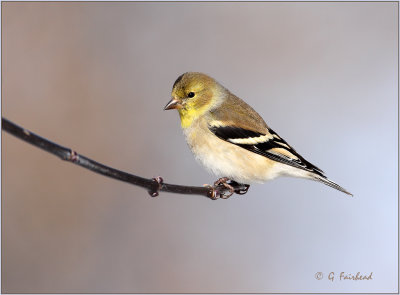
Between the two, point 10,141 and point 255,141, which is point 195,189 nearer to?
point 255,141

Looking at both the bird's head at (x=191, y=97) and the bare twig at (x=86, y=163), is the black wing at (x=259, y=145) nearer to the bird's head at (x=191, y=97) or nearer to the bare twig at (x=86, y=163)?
the bird's head at (x=191, y=97)

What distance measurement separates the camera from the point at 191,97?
101 inches

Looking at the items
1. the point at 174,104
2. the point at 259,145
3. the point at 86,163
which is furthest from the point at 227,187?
the point at 86,163

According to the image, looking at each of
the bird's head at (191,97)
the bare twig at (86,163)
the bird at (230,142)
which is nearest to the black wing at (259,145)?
the bird at (230,142)

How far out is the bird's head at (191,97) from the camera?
2.55 m

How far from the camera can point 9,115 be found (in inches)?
115

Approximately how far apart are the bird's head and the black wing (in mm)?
162

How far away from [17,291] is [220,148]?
1.39m

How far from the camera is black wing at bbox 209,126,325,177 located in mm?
2451

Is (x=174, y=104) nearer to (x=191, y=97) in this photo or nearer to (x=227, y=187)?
(x=191, y=97)

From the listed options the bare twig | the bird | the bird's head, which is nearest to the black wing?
the bird

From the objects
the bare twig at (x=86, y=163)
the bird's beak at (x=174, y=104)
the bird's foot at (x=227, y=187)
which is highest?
the bird's beak at (x=174, y=104)

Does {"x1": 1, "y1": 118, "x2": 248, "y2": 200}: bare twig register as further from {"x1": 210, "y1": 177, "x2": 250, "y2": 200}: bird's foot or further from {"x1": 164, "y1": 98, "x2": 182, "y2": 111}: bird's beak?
{"x1": 164, "y1": 98, "x2": 182, "y2": 111}: bird's beak

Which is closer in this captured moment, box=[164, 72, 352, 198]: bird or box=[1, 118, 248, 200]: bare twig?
box=[1, 118, 248, 200]: bare twig
